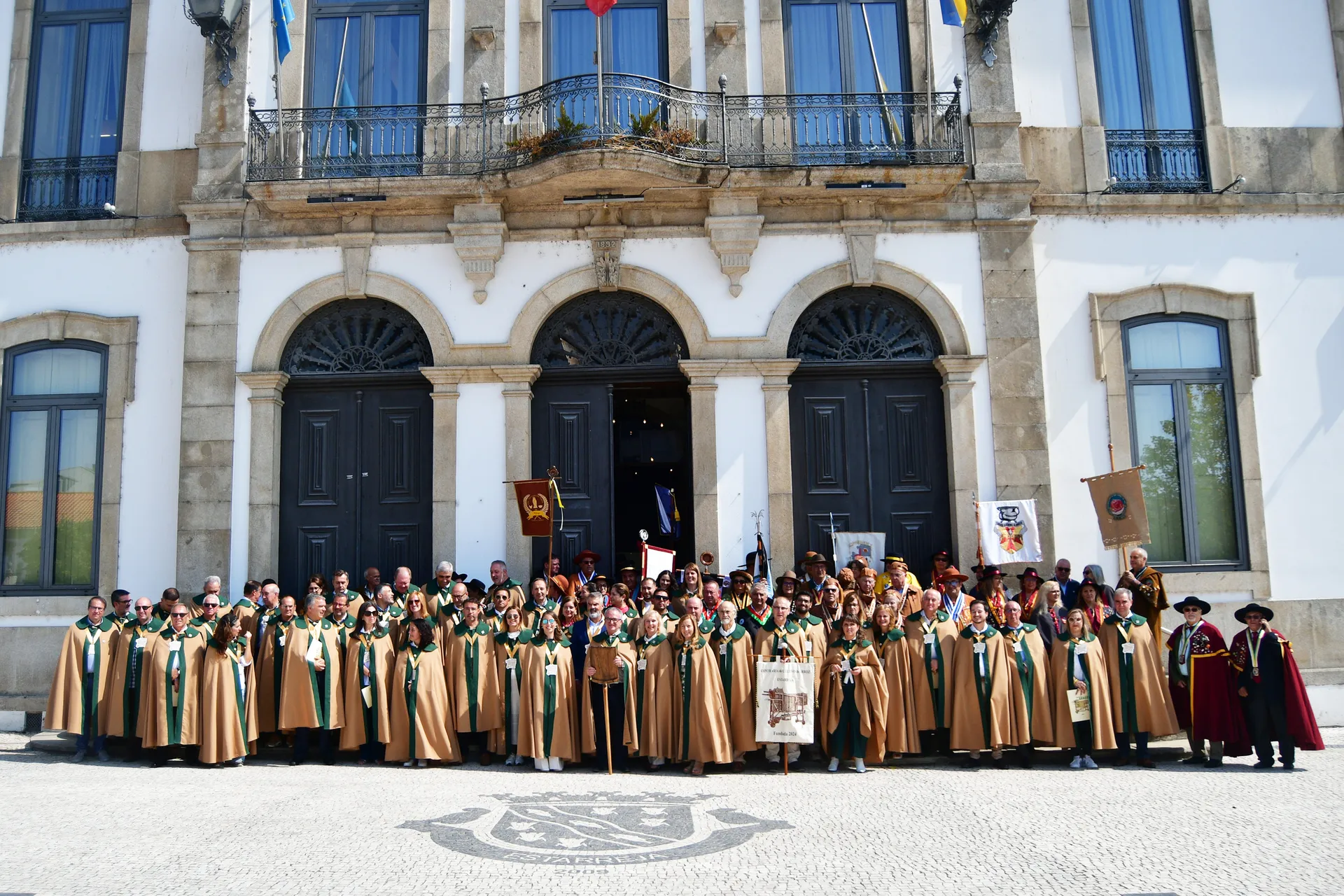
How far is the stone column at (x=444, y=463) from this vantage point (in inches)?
488

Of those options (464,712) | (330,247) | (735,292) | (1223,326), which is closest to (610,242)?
(735,292)

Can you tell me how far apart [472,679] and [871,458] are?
5376 mm

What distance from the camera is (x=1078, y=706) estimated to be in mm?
9477

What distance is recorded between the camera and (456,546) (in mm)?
12398

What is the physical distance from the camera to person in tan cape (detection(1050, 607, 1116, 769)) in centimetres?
951

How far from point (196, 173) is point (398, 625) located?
6469mm

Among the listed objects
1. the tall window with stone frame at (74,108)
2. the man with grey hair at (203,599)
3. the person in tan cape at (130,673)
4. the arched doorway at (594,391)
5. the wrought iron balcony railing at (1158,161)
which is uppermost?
the tall window with stone frame at (74,108)

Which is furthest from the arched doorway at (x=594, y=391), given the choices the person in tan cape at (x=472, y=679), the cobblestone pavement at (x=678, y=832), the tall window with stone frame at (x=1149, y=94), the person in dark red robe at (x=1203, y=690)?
the tall window with stone frame at (x=1149, y=94)

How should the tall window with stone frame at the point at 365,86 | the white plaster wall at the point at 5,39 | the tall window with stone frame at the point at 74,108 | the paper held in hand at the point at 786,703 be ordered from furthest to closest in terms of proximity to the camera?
the white plaster wall at the point at 5,39
the tall window with stone frame at the point at 74,108
the tall window with stone frame at the point at 365,86
the paper held in hand at the point at 786,703

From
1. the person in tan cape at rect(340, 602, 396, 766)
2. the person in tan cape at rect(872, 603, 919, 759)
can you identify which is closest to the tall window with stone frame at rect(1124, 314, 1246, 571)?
the person in tan cape at rect(872, 603, 919, 759)

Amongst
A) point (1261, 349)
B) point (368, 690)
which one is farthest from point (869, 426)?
point (368, 690)

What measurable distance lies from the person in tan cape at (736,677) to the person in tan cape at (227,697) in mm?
4272

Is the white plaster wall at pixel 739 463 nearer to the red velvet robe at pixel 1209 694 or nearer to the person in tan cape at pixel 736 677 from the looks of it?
the person in tan cape at pixel 736 677

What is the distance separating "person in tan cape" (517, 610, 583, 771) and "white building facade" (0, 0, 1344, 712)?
2727 millimetres
